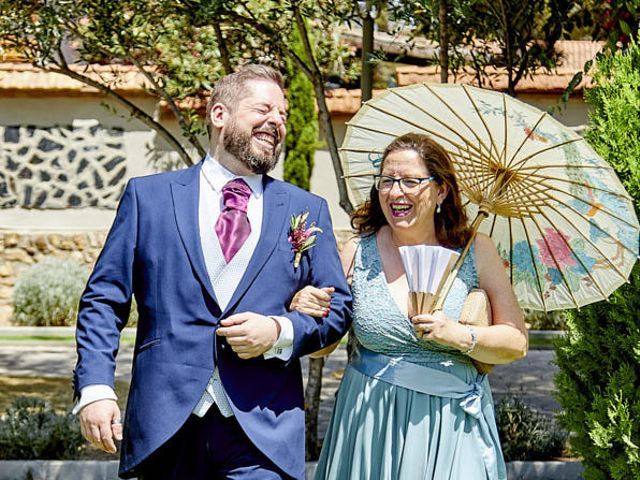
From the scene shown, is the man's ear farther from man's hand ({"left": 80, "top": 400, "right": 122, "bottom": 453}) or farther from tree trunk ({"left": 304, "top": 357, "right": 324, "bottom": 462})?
tree trunk ({"left": 304, "top": 357, "right": 324, "bottom": 462})

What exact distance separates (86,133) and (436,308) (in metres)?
11.7

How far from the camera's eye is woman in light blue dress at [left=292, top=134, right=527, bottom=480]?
146 inches

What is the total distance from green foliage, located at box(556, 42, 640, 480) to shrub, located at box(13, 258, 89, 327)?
9.80m

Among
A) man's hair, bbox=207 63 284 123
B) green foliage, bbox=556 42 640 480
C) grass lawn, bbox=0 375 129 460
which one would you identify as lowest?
grass lawn, bbox=0 375 129 460

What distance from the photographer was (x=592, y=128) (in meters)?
4.77

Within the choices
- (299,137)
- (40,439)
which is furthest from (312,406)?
(299,137)

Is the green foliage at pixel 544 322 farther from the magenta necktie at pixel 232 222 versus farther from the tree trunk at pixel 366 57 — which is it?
the magenta necktie at pixel 232 222

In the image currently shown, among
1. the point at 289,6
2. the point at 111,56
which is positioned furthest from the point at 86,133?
the point at 289,6

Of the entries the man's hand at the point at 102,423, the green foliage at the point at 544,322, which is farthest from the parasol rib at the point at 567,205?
the green foliage at the point at 544,322

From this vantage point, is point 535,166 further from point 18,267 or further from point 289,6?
point 18,267

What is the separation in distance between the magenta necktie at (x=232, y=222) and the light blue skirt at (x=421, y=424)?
68 centimetres

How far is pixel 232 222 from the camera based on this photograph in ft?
11.6

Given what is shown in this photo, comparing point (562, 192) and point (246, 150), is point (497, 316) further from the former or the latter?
point (246, 150)

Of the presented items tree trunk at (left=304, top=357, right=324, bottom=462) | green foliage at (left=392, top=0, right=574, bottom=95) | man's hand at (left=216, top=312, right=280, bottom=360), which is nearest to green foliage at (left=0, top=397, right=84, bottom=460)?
tree trunk at (left=304, top=357, right=324, bottom=462)
